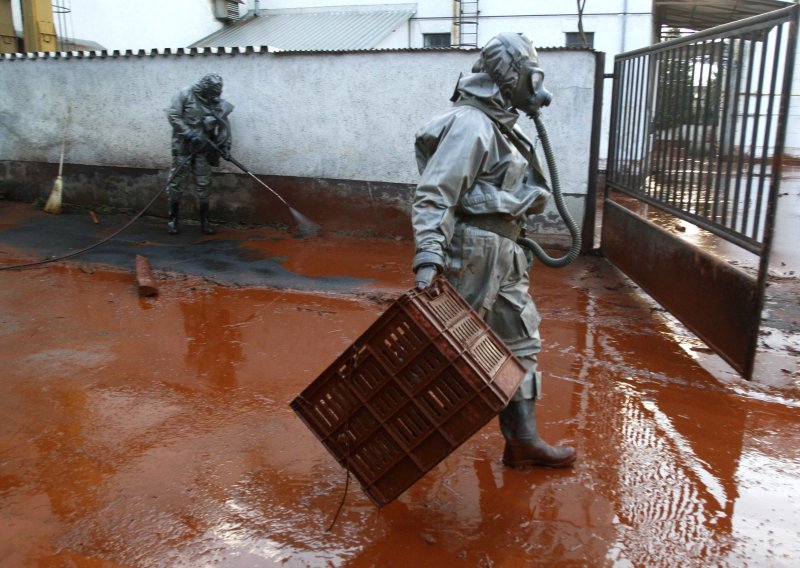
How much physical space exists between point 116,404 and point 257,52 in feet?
17.7

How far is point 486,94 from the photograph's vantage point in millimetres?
2641

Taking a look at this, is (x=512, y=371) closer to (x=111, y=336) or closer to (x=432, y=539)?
(x=432, y=539)

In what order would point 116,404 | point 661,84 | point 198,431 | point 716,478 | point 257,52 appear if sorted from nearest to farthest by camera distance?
1. point 716,478
2. point 198,431
3. point 116,404
4. point 661,84
5. point 257,52

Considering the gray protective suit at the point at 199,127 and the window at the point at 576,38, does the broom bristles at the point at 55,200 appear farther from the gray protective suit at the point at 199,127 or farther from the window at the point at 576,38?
the window at the point at 576,38

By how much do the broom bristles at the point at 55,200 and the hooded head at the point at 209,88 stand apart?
9.37 ft

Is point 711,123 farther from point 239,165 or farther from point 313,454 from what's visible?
point 239,165

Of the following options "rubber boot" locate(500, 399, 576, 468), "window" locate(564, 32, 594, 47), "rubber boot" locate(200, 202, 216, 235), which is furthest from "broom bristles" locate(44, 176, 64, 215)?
"window" locate(564, 32, 594, 47)

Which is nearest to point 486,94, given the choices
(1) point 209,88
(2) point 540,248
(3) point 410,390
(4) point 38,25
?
(2) point 540,248

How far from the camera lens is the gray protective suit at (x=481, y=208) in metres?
2.49

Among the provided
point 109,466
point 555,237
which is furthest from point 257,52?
point 109,466

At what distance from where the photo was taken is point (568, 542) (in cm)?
252

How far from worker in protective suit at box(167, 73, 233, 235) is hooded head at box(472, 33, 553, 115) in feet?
18.0

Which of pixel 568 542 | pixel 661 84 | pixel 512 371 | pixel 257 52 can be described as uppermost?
pixel 257 52

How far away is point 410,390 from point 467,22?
15.5 metres
